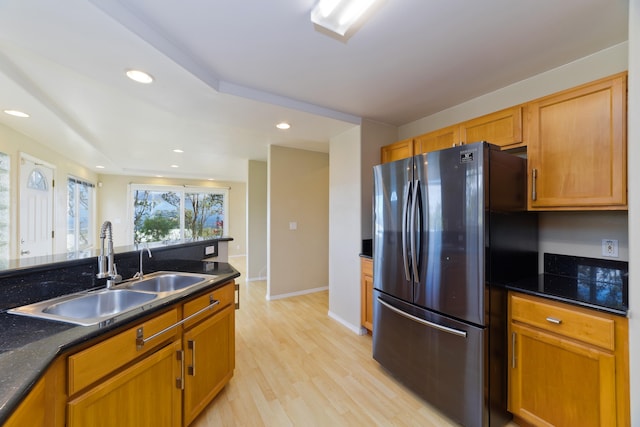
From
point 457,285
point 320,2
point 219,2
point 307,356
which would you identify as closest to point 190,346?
point 307,356

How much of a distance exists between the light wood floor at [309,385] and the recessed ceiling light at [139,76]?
2.37 meters

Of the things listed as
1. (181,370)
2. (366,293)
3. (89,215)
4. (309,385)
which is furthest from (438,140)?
(89,215)

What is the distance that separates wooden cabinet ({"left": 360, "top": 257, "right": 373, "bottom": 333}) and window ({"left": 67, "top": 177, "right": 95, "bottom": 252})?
5.68 m

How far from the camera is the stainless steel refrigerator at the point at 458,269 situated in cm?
154

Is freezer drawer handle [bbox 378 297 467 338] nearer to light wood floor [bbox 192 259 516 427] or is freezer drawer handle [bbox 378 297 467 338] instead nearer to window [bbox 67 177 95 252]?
light wood floor [bbox 192 259 516 427]

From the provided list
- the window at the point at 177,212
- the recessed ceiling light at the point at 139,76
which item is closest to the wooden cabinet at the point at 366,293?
the recessed ceiling light at the point at 139,76

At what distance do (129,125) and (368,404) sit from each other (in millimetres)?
3903

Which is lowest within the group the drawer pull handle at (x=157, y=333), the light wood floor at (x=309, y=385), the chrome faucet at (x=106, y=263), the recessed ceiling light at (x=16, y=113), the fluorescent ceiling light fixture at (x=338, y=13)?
the light wood floor at (x=309, y=385)

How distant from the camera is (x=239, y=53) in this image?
1.77 m

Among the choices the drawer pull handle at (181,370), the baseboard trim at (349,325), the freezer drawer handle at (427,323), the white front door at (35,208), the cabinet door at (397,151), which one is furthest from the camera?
the white front door at (35,208)

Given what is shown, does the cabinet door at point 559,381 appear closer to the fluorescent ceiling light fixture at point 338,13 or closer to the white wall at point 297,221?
the fluorescent ceiling light fixture at point 338,13

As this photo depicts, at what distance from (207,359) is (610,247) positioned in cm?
275

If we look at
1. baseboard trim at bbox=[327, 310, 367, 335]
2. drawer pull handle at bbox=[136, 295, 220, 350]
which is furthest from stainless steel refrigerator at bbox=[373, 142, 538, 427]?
drawer pull handle at bbox=[136, 295, 220, 350]
